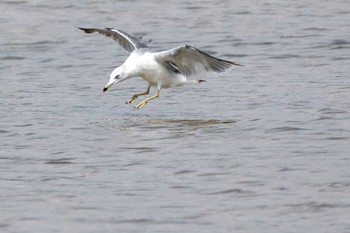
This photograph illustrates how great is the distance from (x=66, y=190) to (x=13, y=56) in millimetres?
6838

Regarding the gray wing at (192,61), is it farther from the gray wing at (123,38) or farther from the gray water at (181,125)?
the gray wing at (123,38)

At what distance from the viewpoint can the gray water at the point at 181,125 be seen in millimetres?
7168

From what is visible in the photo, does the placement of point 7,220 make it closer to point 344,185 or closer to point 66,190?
point 66,190

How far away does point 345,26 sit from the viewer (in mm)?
15812

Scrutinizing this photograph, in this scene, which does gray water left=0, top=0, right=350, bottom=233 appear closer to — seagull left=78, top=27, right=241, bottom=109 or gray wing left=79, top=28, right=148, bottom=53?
seagull left=78, top=27, right=241, bottom=109

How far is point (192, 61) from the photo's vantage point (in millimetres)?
11125

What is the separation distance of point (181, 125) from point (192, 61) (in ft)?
3.04

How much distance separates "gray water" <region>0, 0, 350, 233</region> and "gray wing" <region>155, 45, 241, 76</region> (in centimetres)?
40

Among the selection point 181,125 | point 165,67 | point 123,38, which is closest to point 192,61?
point 165,67

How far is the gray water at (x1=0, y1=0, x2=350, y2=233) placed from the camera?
23.5ft

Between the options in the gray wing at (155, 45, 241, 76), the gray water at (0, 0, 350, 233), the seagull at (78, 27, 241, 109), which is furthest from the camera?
the seagull at (78, 27, 241, 109)

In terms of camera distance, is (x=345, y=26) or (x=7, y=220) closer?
(x=7, y=220)

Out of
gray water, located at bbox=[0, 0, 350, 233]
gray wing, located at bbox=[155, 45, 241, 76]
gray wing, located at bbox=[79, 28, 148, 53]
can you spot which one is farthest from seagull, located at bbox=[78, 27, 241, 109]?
gray water, located at bbox=[0, 0, 350, 233]

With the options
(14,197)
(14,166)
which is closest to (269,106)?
(14,166)
